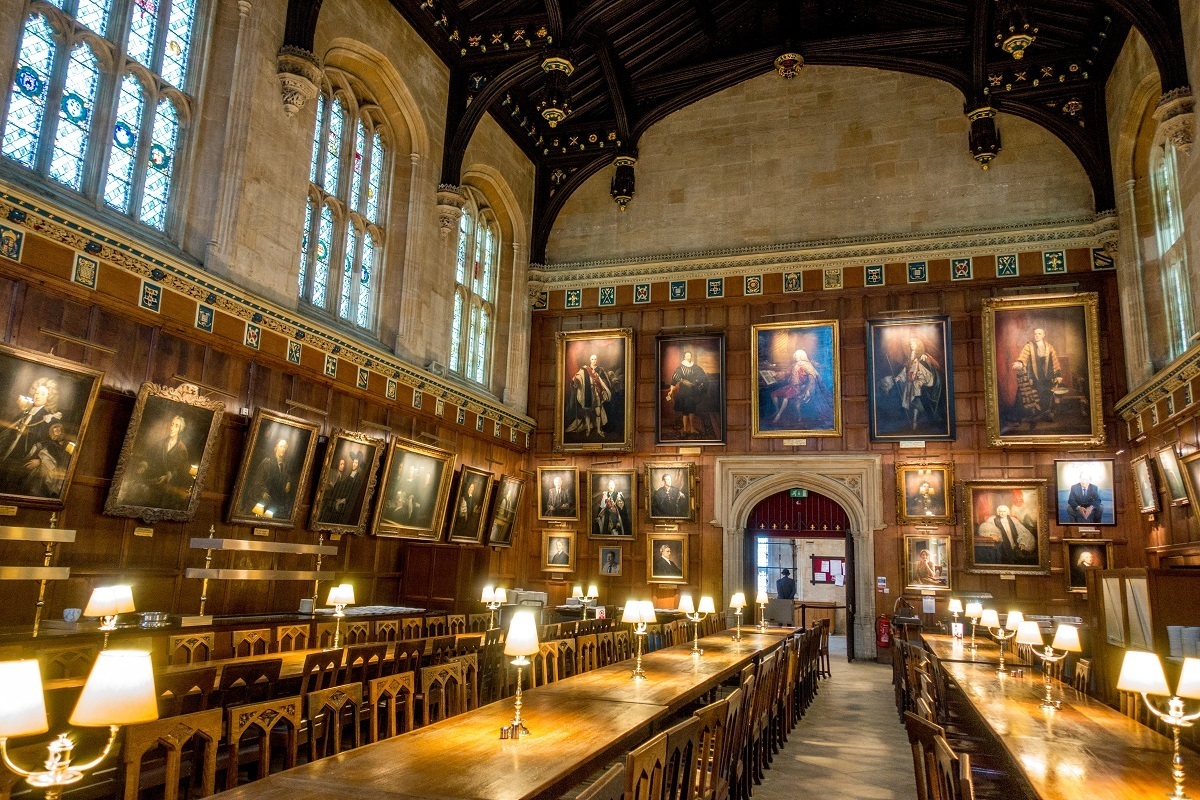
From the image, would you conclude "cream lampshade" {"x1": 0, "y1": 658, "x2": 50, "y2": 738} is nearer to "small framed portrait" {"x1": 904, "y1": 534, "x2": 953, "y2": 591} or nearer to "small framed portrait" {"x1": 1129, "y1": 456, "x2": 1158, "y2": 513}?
"small framed portrait" {"x1": 1129, "y1": 456, "x2": 1158, "y2": 513}

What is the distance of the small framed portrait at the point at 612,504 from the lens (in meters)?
14.6

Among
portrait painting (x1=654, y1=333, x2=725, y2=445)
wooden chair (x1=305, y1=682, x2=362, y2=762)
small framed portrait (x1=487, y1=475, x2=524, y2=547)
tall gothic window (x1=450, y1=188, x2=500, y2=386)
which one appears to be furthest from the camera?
portrait painting (x1=654, y1=333, x2=725, y2=445)

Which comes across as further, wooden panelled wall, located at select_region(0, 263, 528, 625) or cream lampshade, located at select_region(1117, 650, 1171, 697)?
wooden panelled wall, located at select_region(0, 263, 528, 625)

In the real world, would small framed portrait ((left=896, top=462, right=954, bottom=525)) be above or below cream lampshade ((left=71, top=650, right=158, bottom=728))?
above

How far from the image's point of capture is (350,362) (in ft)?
33.6

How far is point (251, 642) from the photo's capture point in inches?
279

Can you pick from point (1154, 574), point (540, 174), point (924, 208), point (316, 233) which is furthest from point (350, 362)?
point (924, 208)

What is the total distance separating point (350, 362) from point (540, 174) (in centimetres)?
746

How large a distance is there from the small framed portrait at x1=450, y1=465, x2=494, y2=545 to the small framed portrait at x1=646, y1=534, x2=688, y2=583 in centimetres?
302

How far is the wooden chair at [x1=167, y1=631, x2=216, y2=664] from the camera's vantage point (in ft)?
20.0

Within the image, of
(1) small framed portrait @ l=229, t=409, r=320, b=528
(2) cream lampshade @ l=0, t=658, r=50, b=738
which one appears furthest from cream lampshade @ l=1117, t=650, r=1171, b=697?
(1) small framed portrait @ l=229, t=409, r=320, b=528

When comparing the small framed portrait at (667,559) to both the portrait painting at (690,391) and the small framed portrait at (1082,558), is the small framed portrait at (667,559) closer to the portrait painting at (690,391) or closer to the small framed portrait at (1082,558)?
the portrait painting at (690,391)

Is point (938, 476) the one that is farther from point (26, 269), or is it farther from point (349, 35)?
point (26, 269)

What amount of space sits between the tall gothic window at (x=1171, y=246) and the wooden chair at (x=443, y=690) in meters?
10.8
